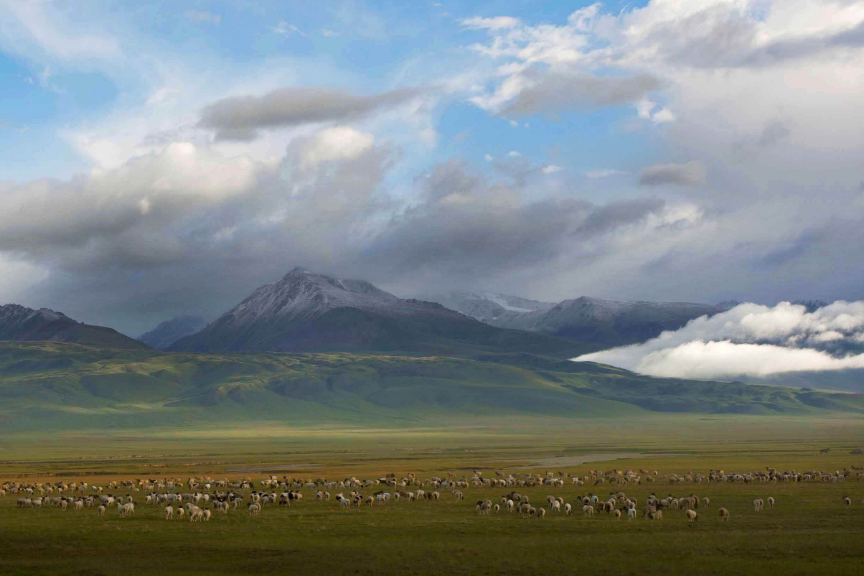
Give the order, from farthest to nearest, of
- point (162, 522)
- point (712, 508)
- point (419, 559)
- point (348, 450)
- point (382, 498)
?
point (348, 450)
point (382, 498)
point (712, 508)
point (162, 522)
point (419, 559)

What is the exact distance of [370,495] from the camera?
63000 millimetres

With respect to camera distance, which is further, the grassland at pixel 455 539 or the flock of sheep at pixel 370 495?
the flock of sheep at pixel 370 495

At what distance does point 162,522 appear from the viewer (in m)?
48.7

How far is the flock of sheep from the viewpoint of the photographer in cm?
5109

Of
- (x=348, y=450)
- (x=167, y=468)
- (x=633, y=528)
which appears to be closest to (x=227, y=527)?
(x=633, y=528)

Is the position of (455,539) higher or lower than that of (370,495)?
higher

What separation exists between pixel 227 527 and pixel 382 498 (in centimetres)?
1401

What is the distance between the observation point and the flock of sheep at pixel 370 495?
51094 millimetres

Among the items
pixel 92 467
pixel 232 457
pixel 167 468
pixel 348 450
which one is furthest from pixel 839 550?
pixel 348 450

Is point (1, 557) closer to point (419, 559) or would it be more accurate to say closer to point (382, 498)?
point (419, 559)

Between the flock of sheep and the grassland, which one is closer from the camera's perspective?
the grassland

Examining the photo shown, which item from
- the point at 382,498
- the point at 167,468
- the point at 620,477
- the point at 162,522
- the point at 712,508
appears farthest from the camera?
the point at 167,468

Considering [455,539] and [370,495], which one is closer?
[455,539]

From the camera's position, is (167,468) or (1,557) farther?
(167,468)
